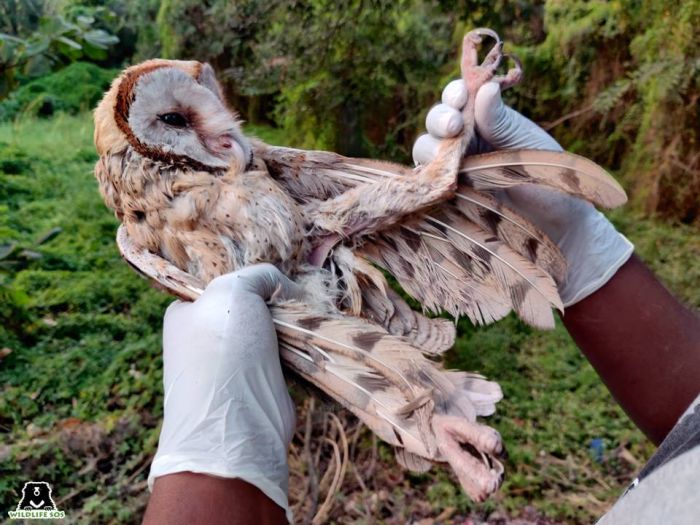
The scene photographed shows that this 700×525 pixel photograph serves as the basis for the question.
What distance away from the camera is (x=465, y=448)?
1.11 meters

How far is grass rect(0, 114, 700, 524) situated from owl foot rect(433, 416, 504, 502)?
6.24 feet

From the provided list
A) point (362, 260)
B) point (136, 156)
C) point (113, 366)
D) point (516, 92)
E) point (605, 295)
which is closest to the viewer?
point (136, 156)

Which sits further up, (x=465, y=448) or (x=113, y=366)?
(x=465, y=448)

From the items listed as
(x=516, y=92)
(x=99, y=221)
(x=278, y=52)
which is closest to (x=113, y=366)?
(x=99, y=221)

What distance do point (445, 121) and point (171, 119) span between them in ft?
2.25

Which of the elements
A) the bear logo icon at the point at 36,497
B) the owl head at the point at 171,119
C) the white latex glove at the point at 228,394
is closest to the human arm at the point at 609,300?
the owl head at the point at 171,119

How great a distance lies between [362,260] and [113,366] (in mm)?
2346

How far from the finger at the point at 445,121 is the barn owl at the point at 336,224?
0.03 meters

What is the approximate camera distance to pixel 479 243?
4.95ft

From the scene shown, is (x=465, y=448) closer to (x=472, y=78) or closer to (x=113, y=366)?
(x=472, y=78)

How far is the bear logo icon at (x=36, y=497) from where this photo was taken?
2.55m

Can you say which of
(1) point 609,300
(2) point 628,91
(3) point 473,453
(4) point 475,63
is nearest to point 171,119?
(4) point 475,63

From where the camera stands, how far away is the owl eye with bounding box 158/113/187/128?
4.71ft

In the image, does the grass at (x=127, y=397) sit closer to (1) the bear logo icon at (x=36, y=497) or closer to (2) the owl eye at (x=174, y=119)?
(1) the bear logo icon at (x=36, y=497)
